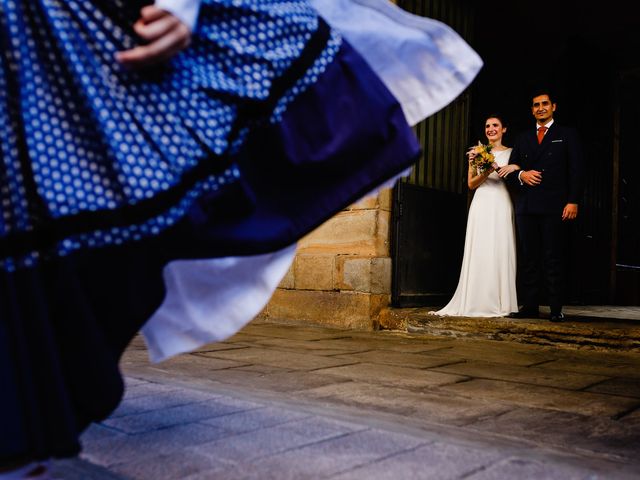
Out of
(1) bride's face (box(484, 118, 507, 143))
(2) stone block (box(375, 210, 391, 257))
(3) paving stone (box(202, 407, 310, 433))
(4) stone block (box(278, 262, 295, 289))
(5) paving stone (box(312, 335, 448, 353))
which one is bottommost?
(5) paving stone (box(312, 335, 448, 353))

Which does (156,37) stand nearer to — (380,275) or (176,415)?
(176,415)

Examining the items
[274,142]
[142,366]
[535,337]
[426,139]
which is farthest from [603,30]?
[274,142]

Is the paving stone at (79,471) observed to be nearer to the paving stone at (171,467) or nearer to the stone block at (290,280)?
the paving stone at (171,467)

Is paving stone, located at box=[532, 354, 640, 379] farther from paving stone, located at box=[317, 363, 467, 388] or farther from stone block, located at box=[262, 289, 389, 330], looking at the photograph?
stone block, located at box=[262, 289, 389, 330]

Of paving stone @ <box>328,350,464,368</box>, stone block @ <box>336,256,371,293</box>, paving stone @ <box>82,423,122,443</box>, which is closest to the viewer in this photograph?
paving stone @ <box>82,423,122,443</box>

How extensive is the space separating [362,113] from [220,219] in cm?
40

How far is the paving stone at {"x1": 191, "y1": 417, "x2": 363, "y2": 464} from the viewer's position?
170 cm

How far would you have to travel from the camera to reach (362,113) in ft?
4.83

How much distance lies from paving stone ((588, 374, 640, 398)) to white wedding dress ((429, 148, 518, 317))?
7.15 feet

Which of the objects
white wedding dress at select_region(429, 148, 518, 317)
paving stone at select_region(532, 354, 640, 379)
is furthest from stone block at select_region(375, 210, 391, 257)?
paving stone at select_region(532, 354, 640, 379)

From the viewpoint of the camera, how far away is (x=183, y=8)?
1.22 m

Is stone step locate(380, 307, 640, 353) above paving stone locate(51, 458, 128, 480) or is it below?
below

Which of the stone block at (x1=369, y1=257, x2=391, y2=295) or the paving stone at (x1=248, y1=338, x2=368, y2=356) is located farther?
the stone block at (x1=369, y1=257, x2=391, y2=295)

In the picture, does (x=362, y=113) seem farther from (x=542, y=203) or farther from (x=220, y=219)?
(x=542, y=203)
